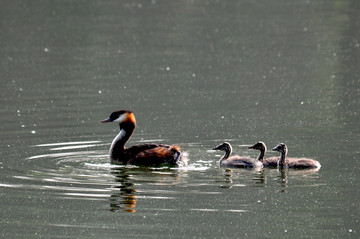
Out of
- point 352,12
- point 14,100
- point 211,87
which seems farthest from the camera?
point 352,12

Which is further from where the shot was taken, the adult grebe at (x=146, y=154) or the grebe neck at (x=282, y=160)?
the adult grebe at (x=146, y=154)

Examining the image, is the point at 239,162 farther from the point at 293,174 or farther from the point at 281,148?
the point at 293,174

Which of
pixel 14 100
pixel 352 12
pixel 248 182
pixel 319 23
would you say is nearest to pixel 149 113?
pixel 14 100

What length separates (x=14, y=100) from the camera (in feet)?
59.9

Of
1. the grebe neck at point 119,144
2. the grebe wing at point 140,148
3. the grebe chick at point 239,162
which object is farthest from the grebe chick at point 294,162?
the grebe neck at point 119,144

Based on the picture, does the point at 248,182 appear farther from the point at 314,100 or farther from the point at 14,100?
the point at 14,100

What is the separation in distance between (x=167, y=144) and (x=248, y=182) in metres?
2.79

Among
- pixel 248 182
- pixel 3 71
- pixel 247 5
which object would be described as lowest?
pixel 248 182

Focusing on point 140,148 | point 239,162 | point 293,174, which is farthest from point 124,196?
point 293,174

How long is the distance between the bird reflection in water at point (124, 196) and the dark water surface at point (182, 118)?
26 mm

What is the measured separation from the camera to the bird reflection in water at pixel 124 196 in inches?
409

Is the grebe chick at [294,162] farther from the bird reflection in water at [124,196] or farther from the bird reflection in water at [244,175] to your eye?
the bird reflection in water at [124,196]

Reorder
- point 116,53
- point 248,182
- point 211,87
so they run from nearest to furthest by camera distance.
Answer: point 248,182, point 211,87, point 116,53

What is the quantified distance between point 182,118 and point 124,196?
524 centimetres
